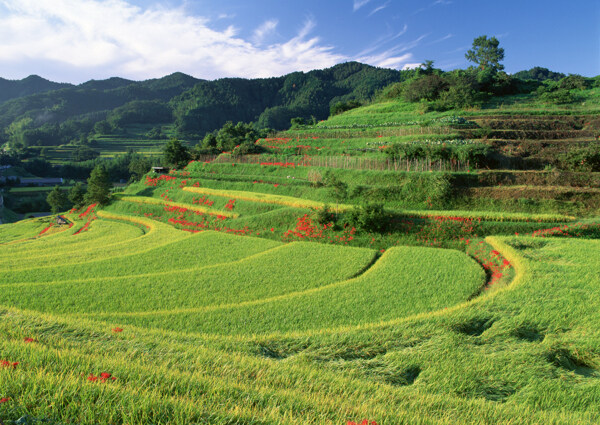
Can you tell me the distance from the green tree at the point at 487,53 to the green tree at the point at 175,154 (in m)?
74.7

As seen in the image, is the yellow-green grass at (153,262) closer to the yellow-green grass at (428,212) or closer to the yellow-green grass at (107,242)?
the yellow-green grass at (107,242)

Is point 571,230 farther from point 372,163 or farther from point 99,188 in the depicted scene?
point 99,188

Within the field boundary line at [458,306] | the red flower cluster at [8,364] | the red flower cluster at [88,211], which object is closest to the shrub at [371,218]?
the field boundary line at [458,306]

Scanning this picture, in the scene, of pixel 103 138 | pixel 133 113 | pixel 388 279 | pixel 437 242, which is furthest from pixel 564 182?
pixel 133 113

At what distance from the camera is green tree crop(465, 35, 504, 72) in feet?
255

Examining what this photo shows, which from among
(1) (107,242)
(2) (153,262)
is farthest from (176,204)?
(2) (153,262)

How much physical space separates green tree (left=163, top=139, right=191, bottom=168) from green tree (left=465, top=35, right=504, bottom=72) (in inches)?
2941

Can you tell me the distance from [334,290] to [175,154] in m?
49.8

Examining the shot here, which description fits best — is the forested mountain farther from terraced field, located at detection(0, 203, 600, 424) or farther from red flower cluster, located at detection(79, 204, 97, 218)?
terraced field, located at detection(0, 203, 600, 424)

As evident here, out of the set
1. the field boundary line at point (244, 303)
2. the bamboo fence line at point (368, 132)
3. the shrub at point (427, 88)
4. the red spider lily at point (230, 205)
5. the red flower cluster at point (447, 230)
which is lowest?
the field boundary line at point (244, 303)

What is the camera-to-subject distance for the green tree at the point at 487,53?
77.9 metres

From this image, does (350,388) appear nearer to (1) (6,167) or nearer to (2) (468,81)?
(2) (468,81)

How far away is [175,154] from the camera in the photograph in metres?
55.6

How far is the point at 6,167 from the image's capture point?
106688 mm
